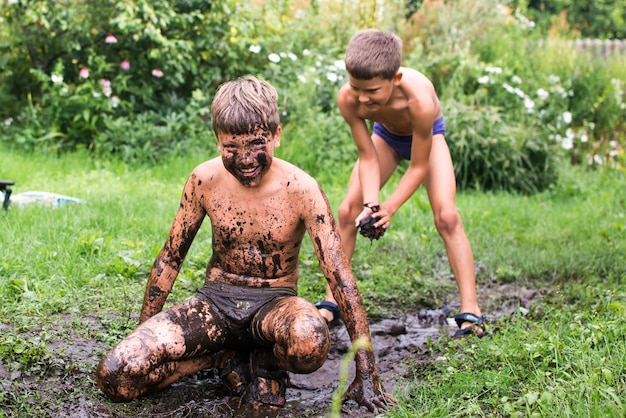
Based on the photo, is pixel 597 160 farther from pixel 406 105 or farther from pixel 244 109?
pixel 244 109

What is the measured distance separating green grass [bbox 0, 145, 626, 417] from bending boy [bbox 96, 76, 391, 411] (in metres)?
0.45

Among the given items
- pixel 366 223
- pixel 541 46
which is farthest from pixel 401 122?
pixel 541 46

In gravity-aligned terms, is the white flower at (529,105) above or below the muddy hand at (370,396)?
below

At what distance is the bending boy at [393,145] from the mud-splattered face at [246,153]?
32.2 inches

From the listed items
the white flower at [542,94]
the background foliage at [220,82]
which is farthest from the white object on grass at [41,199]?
the white flower at [542,94]

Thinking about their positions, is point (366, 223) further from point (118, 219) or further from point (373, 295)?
point (118, 219)

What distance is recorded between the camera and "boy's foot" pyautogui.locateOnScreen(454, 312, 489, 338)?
12.2 feet

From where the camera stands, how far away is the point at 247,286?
3.18 meters

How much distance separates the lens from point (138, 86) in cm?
821

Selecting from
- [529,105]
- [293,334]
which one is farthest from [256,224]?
[529,105]

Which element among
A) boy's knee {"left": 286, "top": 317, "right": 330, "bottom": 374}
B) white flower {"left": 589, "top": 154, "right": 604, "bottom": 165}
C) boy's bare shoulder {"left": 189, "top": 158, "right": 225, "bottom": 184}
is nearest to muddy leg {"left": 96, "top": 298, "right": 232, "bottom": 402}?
boy's knee {"left": 286, "top": 317, "right": 330, "bottom": 374}

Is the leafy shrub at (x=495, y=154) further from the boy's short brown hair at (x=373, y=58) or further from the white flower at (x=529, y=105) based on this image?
the boy's short brown hair at (x=373, y=58)

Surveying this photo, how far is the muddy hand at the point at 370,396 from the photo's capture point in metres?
2.83

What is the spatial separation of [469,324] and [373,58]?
1.47 m
